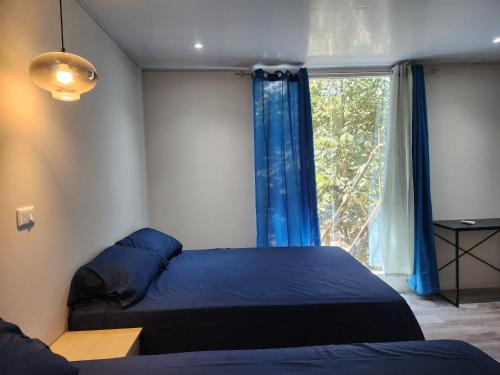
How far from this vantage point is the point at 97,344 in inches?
61.8

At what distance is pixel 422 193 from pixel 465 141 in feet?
2.74

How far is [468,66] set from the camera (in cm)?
342

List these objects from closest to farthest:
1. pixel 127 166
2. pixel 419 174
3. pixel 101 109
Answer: pixel 101 109, pixel 127 166, pixel 419 174

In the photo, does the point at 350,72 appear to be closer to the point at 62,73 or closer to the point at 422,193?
the point at 422,193

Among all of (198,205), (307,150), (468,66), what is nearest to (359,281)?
(307,150)

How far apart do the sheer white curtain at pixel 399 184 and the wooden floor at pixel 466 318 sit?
1.37 feet

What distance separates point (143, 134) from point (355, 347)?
9.39ft

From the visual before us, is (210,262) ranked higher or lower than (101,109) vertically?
lower

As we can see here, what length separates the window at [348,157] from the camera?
351 cm

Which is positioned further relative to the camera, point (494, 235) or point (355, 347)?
point (494, 235)

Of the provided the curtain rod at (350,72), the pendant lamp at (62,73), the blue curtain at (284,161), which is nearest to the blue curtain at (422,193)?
the curtain rod at (350,72)

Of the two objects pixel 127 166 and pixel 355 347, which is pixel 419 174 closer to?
pixel 355 347

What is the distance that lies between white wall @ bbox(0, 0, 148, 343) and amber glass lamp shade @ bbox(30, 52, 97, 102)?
0.56 feet

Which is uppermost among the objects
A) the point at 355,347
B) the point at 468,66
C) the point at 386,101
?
the point at 468,66
